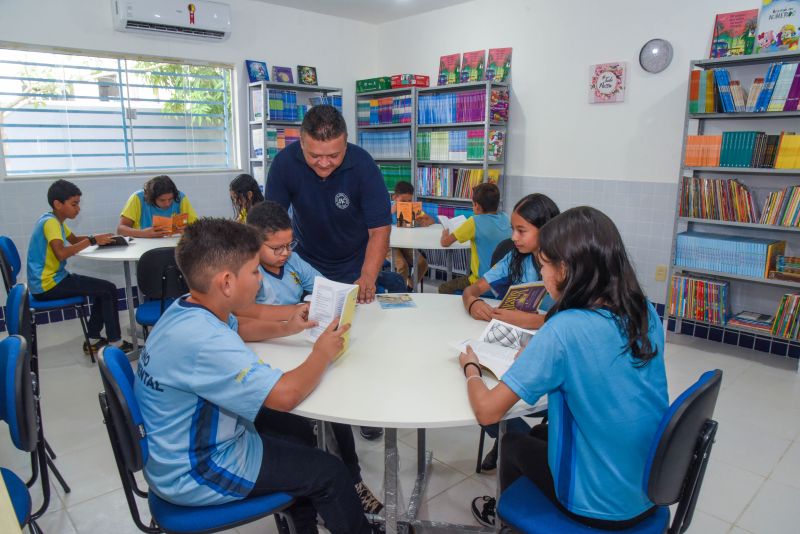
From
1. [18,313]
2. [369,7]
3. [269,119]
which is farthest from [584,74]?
[18,313]

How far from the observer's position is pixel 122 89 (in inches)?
200

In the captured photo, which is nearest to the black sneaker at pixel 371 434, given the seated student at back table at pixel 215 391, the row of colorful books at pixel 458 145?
the seated student at back table at pixel 215 391

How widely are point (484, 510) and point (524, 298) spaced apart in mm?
875

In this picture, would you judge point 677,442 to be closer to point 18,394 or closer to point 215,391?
point 215,391

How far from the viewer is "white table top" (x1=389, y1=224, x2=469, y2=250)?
4223mm

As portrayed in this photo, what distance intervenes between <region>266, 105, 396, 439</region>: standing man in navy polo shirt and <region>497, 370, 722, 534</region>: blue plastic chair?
1.32 m

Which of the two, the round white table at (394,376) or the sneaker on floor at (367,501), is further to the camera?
the sneaker on floor at (367,501)

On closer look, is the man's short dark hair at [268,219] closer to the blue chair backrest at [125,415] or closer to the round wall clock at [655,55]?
the blue chair backrest at [125,415]

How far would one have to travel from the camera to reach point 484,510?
2.23m

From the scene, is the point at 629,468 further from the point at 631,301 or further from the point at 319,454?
the point at 319,454

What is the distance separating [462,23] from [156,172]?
11.3 ft

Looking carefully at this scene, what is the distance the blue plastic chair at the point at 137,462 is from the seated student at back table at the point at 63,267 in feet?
9.15

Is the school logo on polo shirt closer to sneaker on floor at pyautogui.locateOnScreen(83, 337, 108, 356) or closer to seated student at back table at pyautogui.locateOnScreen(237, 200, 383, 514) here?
seated student at back table at pyautogui.locateOnScreen(237, 200, 383, 514)

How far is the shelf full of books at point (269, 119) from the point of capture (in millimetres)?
5633
